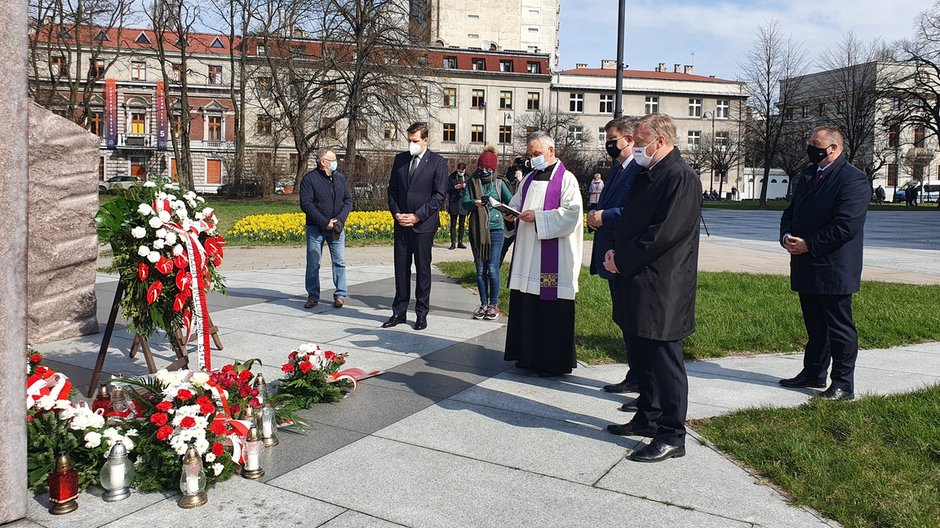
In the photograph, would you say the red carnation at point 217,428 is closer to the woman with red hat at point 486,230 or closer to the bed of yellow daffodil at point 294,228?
the woman with red hat at point 486,230

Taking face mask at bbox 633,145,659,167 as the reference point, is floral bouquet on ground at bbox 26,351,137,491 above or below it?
below

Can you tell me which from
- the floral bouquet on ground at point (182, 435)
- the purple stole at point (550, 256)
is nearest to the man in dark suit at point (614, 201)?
the purple stole at point (550, 256)

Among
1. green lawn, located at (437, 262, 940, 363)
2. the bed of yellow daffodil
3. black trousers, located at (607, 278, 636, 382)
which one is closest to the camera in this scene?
black trousers, located at (607, 278, 636, 382)

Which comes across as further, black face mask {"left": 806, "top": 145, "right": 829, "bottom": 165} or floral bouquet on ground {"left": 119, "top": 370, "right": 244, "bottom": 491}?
black face mask {"left": 806, "top": 145, "right": 829, "bottom": 165}

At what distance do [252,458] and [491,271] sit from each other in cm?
507

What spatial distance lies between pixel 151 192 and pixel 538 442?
3294 mm

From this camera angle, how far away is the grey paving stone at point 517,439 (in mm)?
4324

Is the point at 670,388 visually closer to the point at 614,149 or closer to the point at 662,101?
the point at 614,149

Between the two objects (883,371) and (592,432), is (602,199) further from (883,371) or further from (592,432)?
(883,371)

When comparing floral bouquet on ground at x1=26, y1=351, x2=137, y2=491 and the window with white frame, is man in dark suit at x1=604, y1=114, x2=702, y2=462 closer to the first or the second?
floral bouquet on ground at x1=26, y1=351, x2=137, y2=491

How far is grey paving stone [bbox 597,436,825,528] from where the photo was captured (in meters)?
3.68

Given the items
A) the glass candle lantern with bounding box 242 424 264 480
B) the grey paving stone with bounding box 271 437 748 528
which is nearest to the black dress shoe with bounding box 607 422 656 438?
the grey paving stone with bounding box 271 437 748 528

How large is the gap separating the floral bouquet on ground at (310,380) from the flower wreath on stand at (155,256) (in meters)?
0.58

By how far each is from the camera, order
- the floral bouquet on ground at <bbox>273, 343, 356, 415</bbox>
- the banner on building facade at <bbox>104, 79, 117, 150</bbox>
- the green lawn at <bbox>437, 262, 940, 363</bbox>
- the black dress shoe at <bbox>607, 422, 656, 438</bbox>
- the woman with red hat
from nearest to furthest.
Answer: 1. the black dress shoe at <bbox>607, 422, 656, 438</bbox>
2. the floral bouquet on ground at <bbox>273, 343, 356, 415</bbox>
3. the green lawn at <bbox>437, 262, 940, 363</bbox>
4. the woman with red hat
5. the banner on building facade at <bbox>104, 79, 117, 150</bbox>
